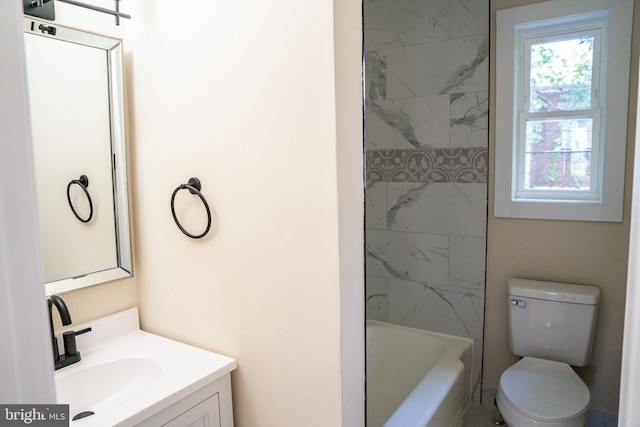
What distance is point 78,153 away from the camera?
157 cm

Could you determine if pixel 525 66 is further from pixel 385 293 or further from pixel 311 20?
pixel 311 20

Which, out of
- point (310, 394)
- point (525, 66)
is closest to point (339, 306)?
point (310, 394)

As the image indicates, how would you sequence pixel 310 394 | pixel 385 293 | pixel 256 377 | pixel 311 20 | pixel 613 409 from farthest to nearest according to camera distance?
pixel 385 293 → pixel 613 409 → pixel 256 377 → pixel 310 394 → pixel 311 20

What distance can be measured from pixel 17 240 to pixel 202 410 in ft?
3.88

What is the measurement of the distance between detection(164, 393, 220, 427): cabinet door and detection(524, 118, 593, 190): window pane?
2027mm

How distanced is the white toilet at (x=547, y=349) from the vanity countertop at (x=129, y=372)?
139 cm

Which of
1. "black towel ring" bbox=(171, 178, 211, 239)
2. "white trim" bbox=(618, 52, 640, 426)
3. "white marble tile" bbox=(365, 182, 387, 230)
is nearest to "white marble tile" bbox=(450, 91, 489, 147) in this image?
"white marble tile" bbox=(365, 182, 387, 230)

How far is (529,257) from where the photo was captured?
96.1 inches

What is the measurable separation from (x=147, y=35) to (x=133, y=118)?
1.02 ft

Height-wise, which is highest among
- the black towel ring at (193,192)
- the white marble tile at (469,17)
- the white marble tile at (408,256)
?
the white marble tile at (469,17)

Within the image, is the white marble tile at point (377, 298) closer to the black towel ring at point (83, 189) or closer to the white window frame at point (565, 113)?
the white window frame at point (565, 113)

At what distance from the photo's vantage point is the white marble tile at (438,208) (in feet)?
8.30

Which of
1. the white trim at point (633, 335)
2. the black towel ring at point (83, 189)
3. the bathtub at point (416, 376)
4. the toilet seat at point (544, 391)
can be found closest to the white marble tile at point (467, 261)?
the bathtub at point (416, 376)
